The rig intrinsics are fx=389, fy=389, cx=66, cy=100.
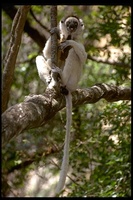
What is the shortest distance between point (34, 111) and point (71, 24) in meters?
1.94

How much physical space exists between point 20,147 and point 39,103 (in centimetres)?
404

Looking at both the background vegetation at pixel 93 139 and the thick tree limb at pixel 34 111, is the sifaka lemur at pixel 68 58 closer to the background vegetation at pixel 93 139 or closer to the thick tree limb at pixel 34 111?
the thick tree limb at pixel 34 111

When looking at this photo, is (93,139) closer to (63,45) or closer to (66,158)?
(63,45)

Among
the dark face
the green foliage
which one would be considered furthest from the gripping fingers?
the green foliage

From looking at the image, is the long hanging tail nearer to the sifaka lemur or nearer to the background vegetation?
the sifaka lemur

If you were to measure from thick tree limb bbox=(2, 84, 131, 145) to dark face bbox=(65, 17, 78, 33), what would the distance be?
699mm

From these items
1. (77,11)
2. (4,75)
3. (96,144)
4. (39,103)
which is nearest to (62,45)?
(4,75)

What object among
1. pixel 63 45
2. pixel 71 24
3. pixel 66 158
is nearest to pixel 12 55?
pixel 63 45

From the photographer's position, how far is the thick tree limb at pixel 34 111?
1.98 metres

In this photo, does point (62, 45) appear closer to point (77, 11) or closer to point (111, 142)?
point (111, 142)

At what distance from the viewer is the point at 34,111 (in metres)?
2.32

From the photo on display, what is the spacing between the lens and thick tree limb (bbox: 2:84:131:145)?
198 cm

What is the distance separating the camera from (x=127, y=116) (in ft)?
15.6

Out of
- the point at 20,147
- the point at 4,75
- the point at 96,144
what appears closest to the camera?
the point at 4,75
